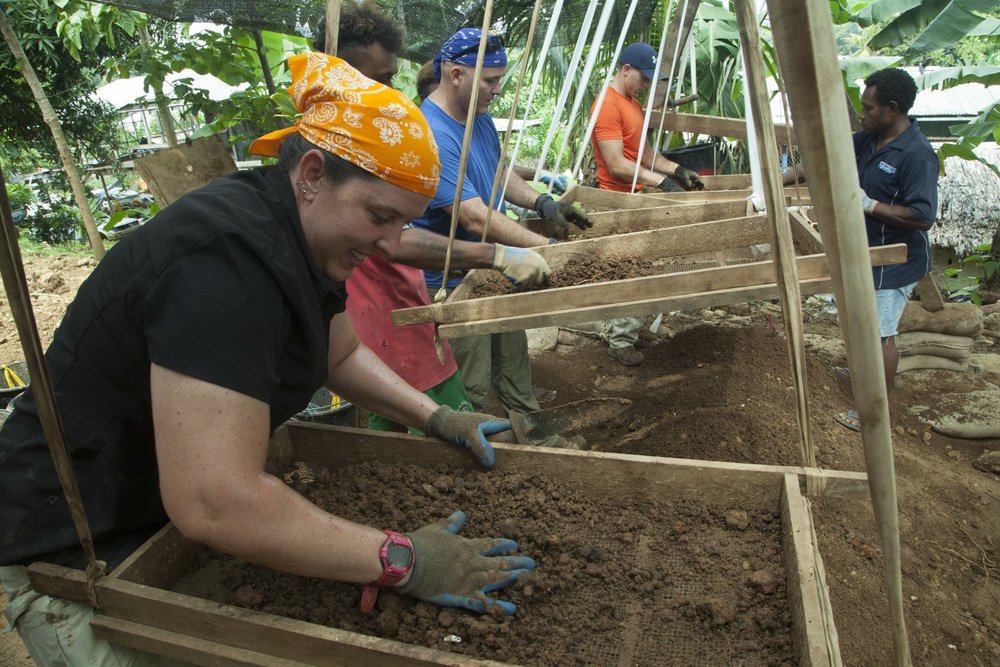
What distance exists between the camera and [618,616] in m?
1.28

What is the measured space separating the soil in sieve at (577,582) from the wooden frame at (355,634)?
0.05m

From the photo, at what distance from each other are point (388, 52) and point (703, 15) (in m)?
4.98

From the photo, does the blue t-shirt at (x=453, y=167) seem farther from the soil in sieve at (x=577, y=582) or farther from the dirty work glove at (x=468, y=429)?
the soil in sieve at (x=577, y=582)

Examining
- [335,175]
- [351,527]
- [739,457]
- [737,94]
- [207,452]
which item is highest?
[335,175]

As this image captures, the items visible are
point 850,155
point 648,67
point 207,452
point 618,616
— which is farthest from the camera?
point 648,67

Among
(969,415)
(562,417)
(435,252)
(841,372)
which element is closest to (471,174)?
(435,252)

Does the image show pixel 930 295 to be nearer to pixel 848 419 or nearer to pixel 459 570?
pixel 848 419

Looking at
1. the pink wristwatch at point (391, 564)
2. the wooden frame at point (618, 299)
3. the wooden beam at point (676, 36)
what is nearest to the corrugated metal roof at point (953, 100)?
the wooden beam at point (676, 36)

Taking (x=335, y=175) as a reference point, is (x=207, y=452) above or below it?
below

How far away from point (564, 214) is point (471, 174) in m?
0.56

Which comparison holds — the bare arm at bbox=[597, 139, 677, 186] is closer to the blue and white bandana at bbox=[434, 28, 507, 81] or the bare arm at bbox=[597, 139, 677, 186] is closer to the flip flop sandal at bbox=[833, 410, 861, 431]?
the blue and white bandana at bbox=[434, 28, 507, 81]

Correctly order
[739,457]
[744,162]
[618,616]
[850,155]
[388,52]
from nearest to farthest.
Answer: [850,155]
[618,616]
[388,52]
[739,457]
[744,162]

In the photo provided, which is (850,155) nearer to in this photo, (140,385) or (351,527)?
(351,527)

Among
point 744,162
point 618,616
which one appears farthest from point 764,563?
point 744,162
